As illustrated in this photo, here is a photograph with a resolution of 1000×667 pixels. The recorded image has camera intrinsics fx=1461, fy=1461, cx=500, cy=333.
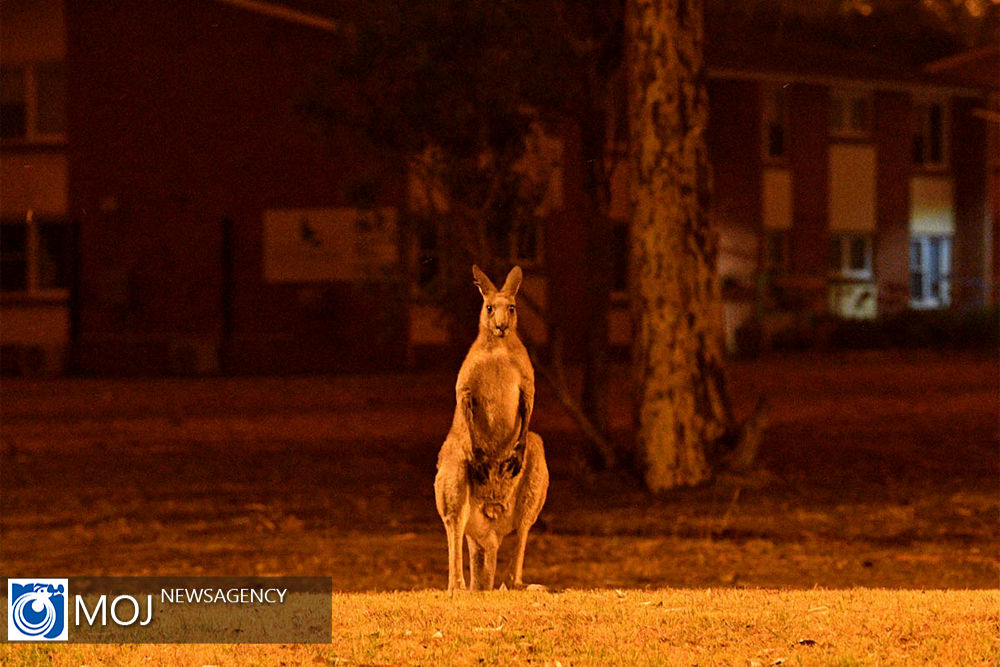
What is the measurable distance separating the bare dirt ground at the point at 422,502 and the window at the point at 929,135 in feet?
67.0

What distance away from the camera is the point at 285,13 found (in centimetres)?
2928

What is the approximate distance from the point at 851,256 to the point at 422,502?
28549 millimetres

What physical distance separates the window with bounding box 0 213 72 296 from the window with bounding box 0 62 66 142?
6.16ft

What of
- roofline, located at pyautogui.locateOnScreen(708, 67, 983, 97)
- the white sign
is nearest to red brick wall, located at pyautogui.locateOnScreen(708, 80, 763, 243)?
roofline, located at pyautogui.locateOnScreen(708, 67, 983, 97)

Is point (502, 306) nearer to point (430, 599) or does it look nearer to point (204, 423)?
point (430, 599)

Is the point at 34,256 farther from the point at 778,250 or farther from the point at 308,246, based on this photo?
the point at 778,250

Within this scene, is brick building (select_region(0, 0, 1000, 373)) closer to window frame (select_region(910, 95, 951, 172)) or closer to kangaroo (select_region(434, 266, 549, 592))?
window frame (select_region(910, 95, 951, 172))

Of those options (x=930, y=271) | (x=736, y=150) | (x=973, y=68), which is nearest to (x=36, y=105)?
(x=736, y=150)

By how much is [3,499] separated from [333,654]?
350 inches

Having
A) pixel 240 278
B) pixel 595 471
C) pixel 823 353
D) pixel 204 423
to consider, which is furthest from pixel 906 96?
pixel 595 471

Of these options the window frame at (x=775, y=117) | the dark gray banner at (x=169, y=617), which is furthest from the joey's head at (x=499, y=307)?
the window frame at (x=775, y=117)

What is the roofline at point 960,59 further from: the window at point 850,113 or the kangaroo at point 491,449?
the kangaroo at point 491,449

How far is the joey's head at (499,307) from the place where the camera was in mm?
6094

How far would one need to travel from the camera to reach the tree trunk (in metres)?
12.9
